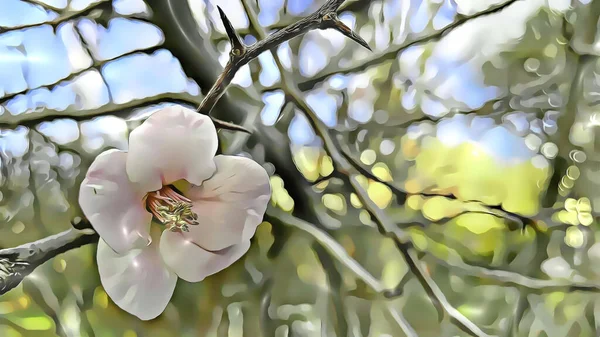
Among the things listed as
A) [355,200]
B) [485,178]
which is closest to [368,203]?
[355,200]

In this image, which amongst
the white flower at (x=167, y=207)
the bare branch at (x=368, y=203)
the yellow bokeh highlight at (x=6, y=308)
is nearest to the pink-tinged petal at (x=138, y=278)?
the white flower at (x=167, y=207)

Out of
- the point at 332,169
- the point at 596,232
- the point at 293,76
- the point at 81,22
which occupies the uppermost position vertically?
the point at 81,22

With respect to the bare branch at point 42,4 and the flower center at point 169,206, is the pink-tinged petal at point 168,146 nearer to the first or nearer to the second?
the flower center at point 169,206

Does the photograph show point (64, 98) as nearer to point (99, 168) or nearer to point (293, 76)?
point (99, 168)

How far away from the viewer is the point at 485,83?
555 mm

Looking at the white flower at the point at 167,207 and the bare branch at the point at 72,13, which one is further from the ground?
the bare branch at the point at 72,13

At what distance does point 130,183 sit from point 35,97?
168 millimetres

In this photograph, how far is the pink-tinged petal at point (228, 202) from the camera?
1.74ft

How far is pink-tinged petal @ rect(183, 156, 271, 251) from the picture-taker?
20.9 inches

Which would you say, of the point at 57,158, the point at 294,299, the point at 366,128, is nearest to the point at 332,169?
the point at 366,128

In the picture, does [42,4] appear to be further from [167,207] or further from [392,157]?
[392,157]

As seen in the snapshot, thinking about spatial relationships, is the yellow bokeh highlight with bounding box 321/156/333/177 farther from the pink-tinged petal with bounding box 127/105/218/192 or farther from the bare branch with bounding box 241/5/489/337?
the pink-tinged petal with bounding box 127/105/218/192

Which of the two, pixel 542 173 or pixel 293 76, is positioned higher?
pixel 293 76

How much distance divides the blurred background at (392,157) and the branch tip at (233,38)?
16 millimetres
